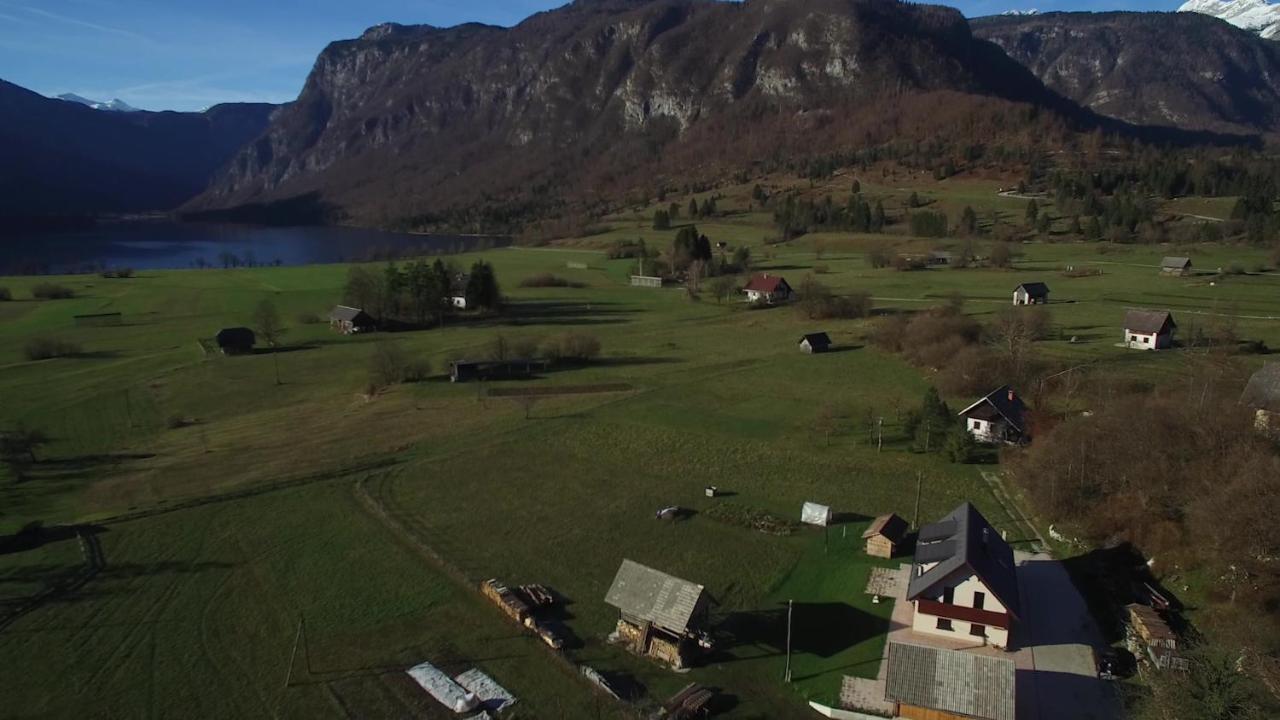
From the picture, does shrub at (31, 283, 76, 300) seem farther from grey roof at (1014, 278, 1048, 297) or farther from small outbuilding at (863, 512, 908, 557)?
grey roof at (1014, 278, 1048, 297)

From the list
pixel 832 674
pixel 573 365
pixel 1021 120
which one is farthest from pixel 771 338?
pixel 1021 120

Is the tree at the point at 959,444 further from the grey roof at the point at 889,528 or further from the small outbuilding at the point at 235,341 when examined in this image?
the small outbuilding at the point at 235,341

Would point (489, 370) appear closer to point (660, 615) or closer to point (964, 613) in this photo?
point (660, 615)

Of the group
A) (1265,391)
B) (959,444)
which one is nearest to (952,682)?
(959,444)

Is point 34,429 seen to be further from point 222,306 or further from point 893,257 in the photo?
point 893,257

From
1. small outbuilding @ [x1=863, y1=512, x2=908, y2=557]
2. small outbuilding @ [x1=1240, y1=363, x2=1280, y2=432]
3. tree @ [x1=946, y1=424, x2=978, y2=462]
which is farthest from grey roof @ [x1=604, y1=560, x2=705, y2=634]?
small outbuilding @ [x1=1240, y1=363, x2=1280, y2=432]

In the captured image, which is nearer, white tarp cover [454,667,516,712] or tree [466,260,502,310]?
white tarp cover [454,667,516,712]
